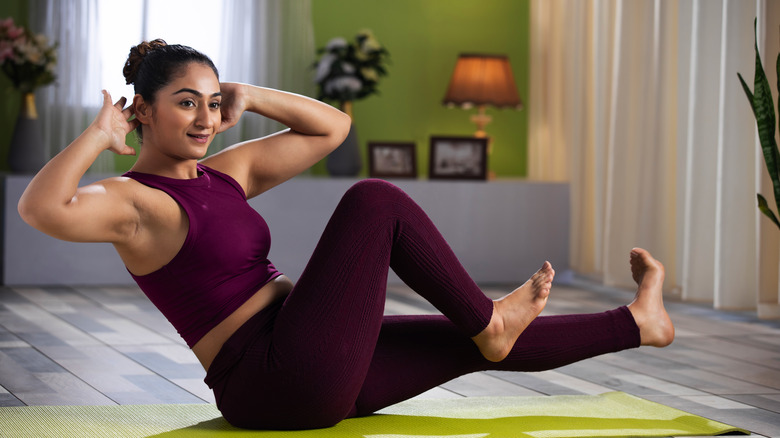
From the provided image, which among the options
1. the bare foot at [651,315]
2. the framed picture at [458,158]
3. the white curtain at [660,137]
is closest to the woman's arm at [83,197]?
the bare foot at [651,315]

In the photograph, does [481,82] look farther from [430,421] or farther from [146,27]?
[430,421]

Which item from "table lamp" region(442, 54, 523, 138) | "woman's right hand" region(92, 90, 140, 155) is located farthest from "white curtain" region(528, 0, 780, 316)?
"woman's right hand" region(92, 90, 140, 155)

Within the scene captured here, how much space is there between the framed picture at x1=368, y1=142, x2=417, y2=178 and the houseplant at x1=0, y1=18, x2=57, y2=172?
5.42 ft

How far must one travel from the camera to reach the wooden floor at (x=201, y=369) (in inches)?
92.6

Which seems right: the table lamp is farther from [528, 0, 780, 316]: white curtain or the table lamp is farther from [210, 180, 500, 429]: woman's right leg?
[210, 180, 500, 429]: woman's right leg

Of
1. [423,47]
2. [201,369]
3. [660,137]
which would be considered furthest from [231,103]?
[423,47]

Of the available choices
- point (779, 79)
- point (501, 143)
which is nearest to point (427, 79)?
point (501, 143)

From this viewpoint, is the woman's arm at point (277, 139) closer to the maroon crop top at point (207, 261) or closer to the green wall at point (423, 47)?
the maroon crop top at point (207, 261)

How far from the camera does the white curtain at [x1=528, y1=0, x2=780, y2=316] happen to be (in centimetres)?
394

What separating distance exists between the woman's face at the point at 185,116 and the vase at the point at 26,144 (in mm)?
3278

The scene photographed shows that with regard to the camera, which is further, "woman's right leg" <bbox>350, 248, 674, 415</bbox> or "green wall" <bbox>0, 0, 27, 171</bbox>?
"green wall" <bbox>0, 0, 27, 171</bbox>

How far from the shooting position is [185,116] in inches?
68.4

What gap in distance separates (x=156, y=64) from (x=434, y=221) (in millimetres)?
3273

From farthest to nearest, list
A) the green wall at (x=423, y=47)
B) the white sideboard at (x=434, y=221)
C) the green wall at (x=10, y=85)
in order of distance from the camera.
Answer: the green wall at (x=423, y=47) → the green wall at (x=10, y=85) → the white sideboard at (x=434, y=221)
